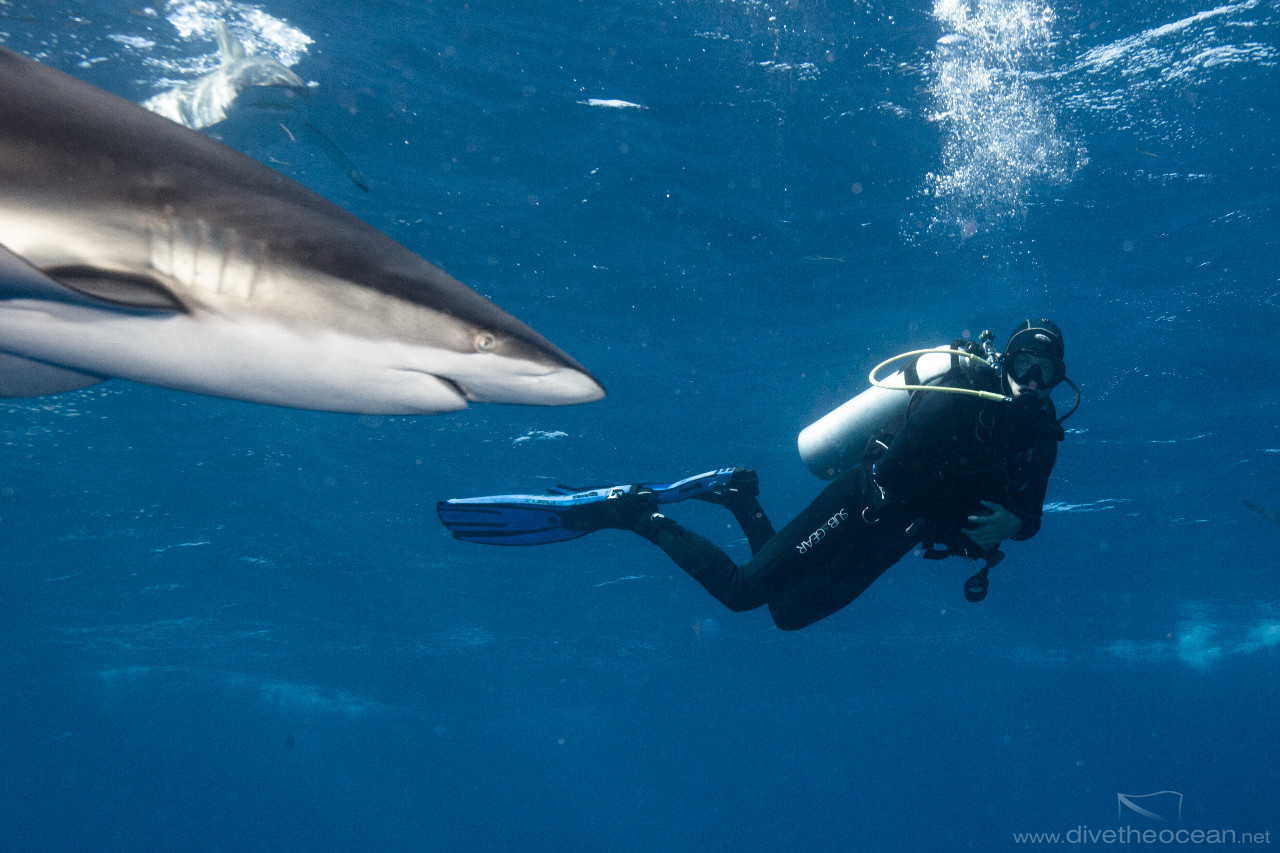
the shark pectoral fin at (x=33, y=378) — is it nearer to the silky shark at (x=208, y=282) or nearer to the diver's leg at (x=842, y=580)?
the silky shark at (x=208, y=282)

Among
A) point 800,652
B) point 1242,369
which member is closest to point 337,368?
point 1242,369

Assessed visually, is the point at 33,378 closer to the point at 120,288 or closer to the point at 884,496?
the point at 120,288

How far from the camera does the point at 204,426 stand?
14.8 m

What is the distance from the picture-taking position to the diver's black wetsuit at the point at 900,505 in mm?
5520

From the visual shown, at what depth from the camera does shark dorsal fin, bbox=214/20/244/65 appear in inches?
279

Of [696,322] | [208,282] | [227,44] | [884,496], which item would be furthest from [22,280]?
[696,322]

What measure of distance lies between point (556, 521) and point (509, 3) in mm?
5702

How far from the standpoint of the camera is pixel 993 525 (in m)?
5.51

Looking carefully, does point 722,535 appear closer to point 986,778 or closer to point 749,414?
point 749,414

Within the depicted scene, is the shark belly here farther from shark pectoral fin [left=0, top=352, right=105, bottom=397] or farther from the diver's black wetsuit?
the diver's black wetsuit

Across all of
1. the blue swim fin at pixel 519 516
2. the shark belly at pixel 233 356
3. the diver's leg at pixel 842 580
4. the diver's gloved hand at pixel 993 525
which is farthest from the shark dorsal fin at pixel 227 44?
the diver's gloved hand at pixel 993 525

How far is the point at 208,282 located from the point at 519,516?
5.34 meters

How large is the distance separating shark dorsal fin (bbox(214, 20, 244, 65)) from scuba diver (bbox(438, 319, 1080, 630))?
18.2ft

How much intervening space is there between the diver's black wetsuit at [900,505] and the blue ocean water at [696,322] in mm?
5024
